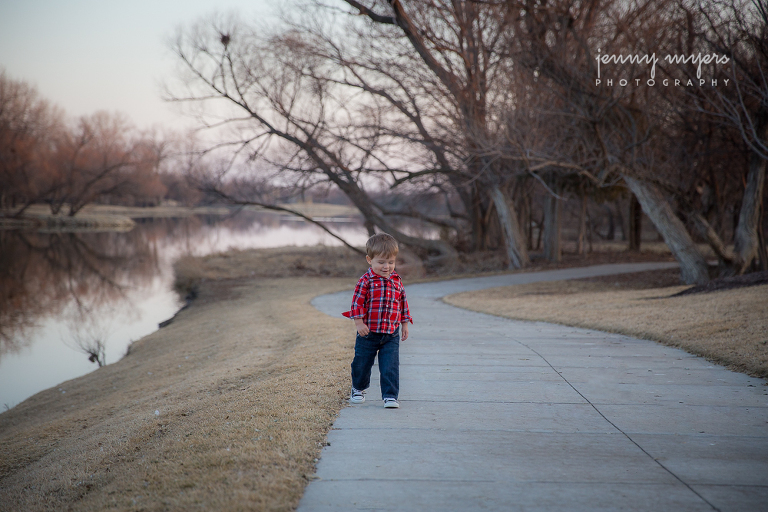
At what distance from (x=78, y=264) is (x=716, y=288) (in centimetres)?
2716

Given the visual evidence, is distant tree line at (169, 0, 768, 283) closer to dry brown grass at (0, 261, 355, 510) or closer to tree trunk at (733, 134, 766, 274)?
tree trunk at (733, 134, 766, 274)

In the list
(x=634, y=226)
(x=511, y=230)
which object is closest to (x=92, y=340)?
(x=511, y=230)

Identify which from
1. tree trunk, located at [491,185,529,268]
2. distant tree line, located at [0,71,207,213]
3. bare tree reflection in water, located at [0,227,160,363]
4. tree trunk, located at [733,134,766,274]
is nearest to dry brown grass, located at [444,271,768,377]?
tree trunk, located at [733,134,766,274]

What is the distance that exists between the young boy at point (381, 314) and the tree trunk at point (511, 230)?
15.8 metres

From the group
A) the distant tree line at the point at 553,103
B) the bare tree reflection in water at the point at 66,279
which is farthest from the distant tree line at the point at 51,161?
the distant tree line at the point at 553,103

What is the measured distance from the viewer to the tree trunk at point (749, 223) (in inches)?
580

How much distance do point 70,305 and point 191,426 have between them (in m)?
15.8

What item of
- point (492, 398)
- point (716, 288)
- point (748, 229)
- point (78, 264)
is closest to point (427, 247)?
point (748, 229)

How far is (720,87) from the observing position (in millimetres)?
13461

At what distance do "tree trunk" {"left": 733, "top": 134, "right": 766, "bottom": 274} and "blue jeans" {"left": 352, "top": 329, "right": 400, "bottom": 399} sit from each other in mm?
13487

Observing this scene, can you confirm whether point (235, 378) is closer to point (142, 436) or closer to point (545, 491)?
point (142, 436)

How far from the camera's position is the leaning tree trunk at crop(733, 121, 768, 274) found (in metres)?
14.7

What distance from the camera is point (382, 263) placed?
15.3 ft

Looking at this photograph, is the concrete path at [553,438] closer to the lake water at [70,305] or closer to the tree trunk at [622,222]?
the lake water at [70,305]
